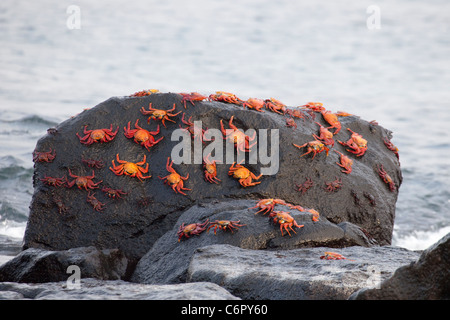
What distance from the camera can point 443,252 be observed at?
3.69 metres

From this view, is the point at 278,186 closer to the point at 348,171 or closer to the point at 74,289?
the point at 348,171

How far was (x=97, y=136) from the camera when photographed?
7.18 meters

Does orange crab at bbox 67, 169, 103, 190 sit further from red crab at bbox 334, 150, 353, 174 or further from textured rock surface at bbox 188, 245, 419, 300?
red crab at bbox 334, 150, 353, 174

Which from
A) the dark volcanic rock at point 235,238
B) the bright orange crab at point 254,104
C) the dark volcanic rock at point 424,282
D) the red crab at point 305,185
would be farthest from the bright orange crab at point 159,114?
the dark volcanic rock at point 424,282

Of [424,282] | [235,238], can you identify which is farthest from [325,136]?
[424,282]

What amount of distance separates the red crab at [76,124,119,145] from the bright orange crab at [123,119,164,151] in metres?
0.17

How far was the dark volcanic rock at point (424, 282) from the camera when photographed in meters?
3.71

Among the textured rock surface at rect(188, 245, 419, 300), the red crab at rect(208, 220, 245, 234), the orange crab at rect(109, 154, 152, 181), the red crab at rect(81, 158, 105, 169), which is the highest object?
the red crab at rect(81, 158, 105, 169)

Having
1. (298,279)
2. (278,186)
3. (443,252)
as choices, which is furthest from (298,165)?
(443,252)

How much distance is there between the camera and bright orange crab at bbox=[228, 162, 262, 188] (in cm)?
701

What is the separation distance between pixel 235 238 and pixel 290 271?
106 cm

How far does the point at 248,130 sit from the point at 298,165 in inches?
28.2

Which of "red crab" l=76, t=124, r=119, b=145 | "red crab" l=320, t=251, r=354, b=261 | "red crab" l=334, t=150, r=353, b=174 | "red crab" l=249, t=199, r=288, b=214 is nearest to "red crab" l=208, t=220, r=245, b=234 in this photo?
"red crab" l=249, t=199, r=288, b=214
